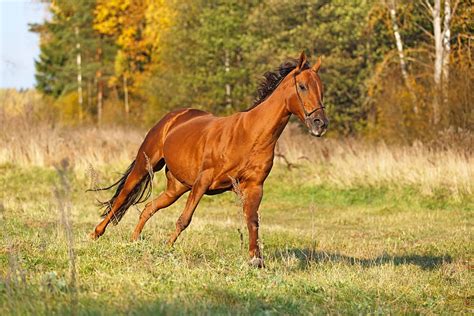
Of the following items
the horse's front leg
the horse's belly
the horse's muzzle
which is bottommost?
the horse's front leg

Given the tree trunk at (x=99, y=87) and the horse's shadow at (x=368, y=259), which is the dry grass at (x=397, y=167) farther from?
the tree trunk at (x=99, y=87)

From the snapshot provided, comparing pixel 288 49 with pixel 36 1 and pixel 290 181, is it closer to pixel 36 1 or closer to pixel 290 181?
pixel 290 181

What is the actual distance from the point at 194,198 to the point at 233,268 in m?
1.49

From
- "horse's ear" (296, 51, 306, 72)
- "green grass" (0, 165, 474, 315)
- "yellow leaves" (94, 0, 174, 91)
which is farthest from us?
"yellow leaves" (94, 0, 174, 91)

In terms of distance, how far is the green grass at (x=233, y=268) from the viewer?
6820 millimetres

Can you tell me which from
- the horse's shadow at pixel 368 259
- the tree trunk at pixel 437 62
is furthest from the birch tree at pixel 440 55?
the horse's shadow at pixel 368 259

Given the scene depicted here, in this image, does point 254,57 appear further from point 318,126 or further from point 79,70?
point 318,126

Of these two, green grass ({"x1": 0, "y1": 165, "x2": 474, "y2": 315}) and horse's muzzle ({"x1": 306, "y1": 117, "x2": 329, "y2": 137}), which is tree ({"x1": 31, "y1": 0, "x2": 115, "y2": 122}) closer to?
green grass ({"x1": 0, "y1": 165, "x2": 474, "y2": 315})

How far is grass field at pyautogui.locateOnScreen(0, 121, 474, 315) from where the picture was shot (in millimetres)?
7066

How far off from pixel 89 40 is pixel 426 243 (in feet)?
149

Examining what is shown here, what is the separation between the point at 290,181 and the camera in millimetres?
22469

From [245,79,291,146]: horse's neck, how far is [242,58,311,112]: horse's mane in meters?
0.30

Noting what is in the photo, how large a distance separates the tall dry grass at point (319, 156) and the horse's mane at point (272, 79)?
9.50m

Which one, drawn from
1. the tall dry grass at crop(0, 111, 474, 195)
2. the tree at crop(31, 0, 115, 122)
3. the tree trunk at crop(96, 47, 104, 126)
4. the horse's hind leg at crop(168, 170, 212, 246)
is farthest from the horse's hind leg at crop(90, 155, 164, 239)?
the tree trunk at crop(96, 47, 104, 126)
